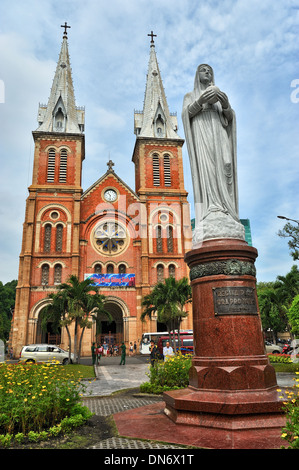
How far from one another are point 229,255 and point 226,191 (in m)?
1.41

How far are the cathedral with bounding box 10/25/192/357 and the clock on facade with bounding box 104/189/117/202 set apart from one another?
0.10ft

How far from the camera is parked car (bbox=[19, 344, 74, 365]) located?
2086 centimetres

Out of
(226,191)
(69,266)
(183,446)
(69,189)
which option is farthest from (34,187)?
(183,446)

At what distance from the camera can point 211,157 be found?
255 inches

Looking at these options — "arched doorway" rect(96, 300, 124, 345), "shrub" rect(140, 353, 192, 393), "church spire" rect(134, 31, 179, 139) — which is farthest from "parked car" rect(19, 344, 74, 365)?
"church spire" rect(134, 31, 179, 139)

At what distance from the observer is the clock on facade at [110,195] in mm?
35219

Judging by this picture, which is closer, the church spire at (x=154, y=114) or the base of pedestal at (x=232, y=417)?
the base of pedestal at (x=232, y=417)

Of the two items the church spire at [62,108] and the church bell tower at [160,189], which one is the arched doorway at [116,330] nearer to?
the church bell tower at [160,189]

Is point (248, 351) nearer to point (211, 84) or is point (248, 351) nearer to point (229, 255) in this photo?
point (229, 255)

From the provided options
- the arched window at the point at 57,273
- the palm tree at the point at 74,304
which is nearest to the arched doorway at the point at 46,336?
the arched window at the point at 57,273

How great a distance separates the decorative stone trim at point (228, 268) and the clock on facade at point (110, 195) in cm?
3030

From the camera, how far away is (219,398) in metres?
4.55

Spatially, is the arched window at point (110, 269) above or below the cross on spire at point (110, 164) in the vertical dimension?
below

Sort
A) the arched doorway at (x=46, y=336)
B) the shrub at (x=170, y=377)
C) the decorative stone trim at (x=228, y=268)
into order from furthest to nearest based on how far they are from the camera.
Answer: the arched doorway at (x=46, y=336)
the shrub at (x=170, y=377)
the decorative stone trim at (x=228, y=268)
